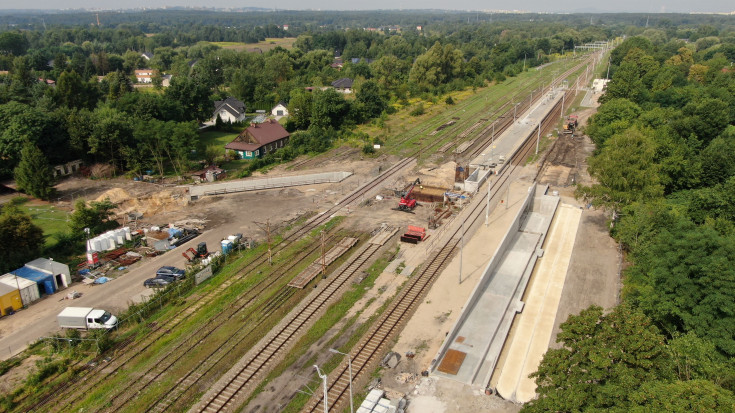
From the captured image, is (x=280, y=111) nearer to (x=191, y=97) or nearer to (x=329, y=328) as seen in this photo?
(x=191, y=97)

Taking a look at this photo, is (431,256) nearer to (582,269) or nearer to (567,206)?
(582,269)

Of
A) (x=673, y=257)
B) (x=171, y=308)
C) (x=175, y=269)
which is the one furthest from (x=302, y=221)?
(x=673, y=257)

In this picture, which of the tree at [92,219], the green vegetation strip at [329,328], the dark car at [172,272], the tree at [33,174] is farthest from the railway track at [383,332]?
the tree at [33,174]

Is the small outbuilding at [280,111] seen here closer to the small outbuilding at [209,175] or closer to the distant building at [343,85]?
Answer: the distant building at [343,85]

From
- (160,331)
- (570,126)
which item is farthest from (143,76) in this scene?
(160,331)

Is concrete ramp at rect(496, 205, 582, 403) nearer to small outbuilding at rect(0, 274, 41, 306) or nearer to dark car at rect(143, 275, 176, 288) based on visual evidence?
dark car at rect(143, 275, 176, 288)

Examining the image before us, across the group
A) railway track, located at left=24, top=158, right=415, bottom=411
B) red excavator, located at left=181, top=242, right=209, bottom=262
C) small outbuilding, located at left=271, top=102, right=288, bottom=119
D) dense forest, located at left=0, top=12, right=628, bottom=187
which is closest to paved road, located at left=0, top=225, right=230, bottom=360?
red excavator, located at left=181, top=242, right=209, bottom=262

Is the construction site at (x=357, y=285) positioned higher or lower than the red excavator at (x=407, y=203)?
lower
